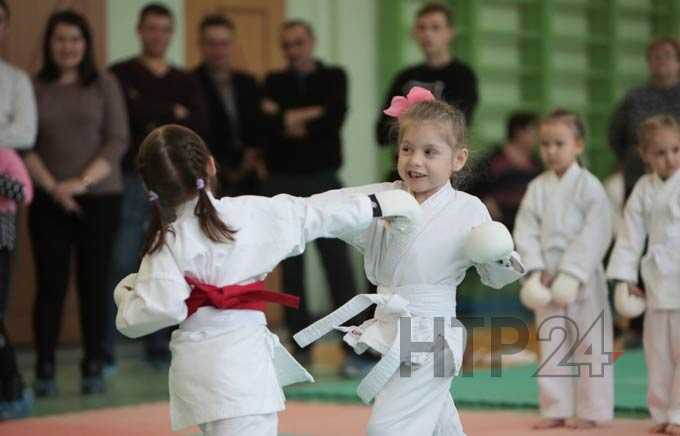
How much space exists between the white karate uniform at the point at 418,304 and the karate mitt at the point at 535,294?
1195 mm

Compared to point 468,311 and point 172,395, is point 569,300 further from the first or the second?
point 468,311

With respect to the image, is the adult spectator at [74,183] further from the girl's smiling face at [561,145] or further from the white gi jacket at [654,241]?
the white gi jacket at [654,241]

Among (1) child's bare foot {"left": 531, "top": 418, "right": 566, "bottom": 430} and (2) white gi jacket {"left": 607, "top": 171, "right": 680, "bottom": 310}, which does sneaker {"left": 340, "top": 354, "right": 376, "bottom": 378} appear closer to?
(1) child's bare foot {"left": 531, "top": 418, "right": 566, "bottom": 430}

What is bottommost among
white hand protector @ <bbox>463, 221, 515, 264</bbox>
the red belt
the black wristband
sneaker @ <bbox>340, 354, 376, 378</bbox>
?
sneaker @ <bbox>340, 354, 376, 378</bbox>

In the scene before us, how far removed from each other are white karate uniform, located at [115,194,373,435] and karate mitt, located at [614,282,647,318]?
164 centimetres

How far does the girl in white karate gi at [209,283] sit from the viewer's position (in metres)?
3.14

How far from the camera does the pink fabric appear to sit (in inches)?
197

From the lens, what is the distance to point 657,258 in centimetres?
461

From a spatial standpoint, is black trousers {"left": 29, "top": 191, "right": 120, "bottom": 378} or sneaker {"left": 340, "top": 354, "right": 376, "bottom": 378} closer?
black trousers {"left": 29, "top": 191, "right": 120, "bottom": 378}

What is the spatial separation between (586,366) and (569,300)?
259 millimetres

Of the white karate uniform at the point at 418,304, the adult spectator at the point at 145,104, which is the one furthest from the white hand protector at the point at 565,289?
the adult spectator at the point at 145,104

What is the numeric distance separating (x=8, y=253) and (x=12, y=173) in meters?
0.32

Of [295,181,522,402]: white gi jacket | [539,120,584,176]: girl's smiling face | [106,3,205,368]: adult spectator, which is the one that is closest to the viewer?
[295,181,522,402]: white gi jacket

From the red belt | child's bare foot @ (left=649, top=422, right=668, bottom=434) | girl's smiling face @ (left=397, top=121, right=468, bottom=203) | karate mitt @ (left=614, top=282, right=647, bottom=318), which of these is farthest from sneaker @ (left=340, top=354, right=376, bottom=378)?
the red belt
